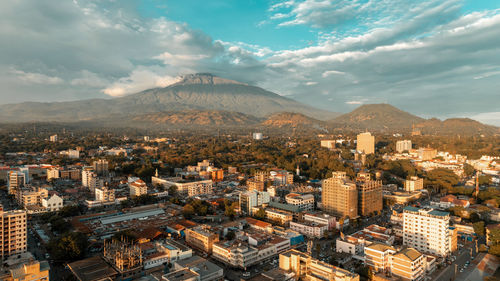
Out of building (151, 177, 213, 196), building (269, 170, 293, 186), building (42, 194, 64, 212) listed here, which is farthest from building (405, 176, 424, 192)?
building (42, 194, 64, 212)

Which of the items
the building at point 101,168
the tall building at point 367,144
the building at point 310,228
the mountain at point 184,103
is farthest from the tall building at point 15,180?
the mountain at point 184,103

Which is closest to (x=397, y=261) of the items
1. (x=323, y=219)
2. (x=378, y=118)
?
(x=323, y=219)

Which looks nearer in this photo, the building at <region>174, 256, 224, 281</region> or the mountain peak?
the building at <region>174, 256, 224, 281</region>

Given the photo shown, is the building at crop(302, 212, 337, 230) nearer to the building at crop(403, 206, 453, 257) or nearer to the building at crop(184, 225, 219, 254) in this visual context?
the building at crop(403, 206, 453, 257)

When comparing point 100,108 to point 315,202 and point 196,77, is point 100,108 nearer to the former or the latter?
point 196,77

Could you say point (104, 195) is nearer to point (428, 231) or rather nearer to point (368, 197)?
point (368, 197)
